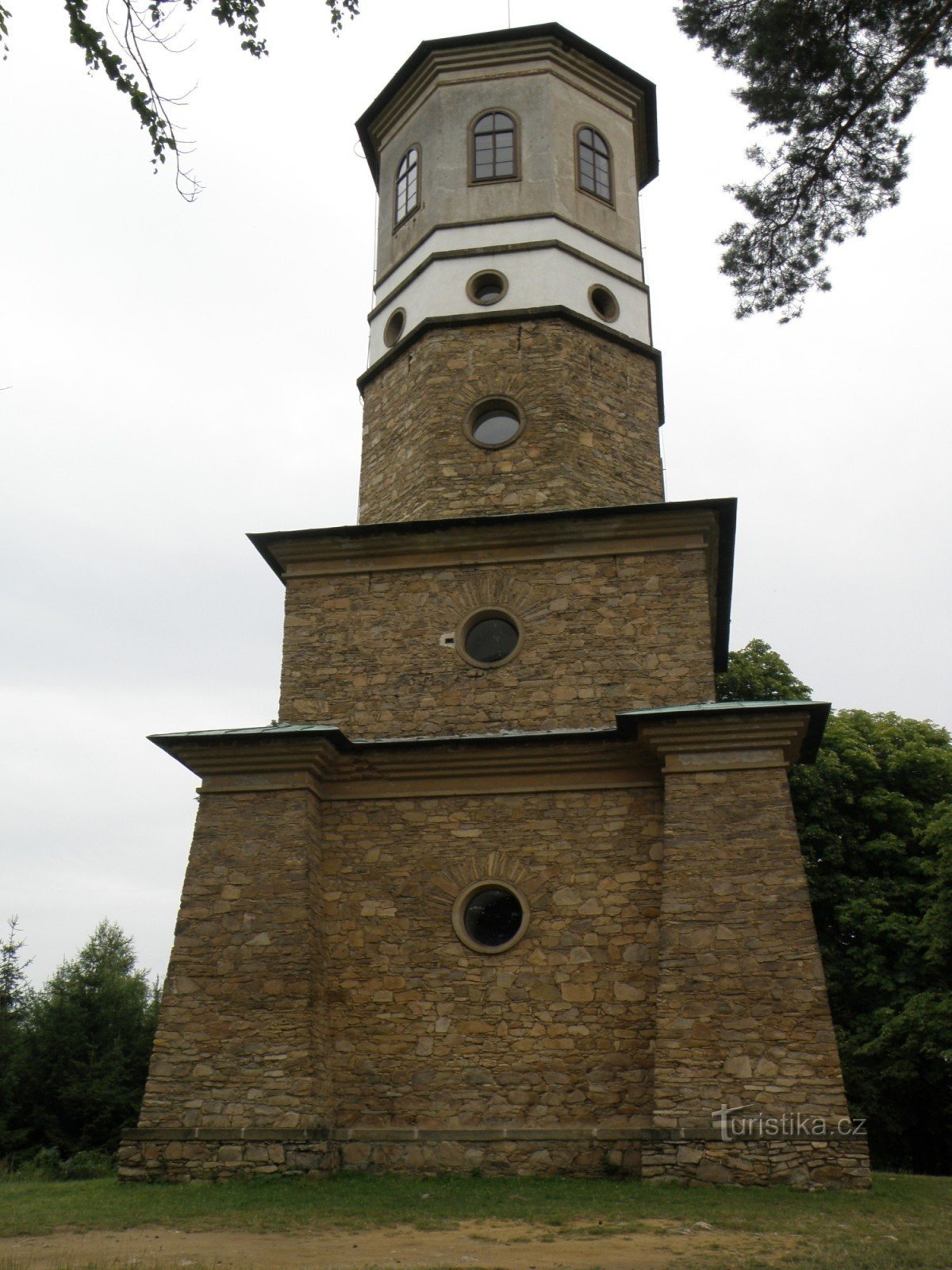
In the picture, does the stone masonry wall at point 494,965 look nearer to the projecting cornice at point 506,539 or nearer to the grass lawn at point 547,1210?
the grass lawn at point 547,1210

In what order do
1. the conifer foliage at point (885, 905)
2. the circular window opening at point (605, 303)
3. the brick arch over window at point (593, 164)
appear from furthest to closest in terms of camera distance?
1. the conifer foliage at point (885, 905)
2. the brick arch over window at point (593, 164)
3. the circular window opening at point (605, 303)

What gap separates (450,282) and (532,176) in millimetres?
2012

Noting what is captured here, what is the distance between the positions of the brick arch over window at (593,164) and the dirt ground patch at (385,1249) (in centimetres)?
1329

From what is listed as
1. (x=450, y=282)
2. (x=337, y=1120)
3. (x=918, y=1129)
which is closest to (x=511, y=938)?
(x=337, y=1120)

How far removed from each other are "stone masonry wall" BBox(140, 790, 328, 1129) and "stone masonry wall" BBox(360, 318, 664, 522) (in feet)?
14.7

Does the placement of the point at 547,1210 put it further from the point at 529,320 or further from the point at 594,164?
→ the point at 594,164

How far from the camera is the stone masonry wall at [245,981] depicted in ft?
34.3

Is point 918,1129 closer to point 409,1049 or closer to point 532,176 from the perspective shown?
point 409,1049

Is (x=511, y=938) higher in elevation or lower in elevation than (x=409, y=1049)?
higher

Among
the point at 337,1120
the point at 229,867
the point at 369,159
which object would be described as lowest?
the point at 337,1120

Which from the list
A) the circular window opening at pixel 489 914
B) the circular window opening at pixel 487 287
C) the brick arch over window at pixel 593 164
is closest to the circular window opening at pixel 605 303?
the circular window opening at pixel 487 287

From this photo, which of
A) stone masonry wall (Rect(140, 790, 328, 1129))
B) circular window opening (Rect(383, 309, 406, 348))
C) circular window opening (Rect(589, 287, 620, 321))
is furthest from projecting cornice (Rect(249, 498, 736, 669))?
circular window opening (Rect(589, 287, 620, 321))

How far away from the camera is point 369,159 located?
1780 centimetres

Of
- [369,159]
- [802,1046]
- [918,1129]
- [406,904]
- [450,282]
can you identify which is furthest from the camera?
[918,1129]
